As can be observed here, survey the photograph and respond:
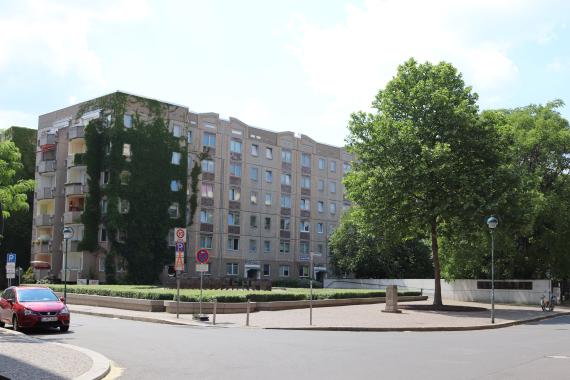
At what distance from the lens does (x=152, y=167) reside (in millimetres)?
60188

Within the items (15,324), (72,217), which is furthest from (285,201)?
(15,324)

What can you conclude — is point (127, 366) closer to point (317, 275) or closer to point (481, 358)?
point (481, 358)

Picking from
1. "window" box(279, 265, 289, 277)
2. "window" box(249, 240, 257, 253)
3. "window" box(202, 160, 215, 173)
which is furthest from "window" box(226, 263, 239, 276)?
"window" box(202, 160, 215, 173)

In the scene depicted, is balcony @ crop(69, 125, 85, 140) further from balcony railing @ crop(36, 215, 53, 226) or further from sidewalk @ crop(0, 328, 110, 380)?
sidewalk @ crop(0, 328, 110, 380)

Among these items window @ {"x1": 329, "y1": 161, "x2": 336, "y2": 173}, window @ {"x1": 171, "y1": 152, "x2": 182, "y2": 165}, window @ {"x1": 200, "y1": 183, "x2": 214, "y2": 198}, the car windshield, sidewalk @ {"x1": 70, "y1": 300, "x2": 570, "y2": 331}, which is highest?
window @ {"x1": 329, "y1": 161, "x2": 336, "y2": 173}

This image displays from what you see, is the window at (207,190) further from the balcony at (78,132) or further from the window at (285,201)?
the balcony at (78,132)

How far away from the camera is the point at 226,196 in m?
67.1

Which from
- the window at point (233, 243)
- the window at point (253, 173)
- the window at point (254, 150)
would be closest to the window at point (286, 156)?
the window at point (254, 150)

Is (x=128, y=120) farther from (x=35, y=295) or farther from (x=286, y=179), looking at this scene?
(x=35, y=295)

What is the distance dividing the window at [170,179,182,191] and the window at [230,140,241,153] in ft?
26.2

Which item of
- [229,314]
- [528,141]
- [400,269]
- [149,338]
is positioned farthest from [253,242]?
[149,338]

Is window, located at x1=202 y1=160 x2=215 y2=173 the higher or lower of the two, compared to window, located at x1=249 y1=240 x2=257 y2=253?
higher

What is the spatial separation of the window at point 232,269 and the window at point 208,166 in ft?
33.5

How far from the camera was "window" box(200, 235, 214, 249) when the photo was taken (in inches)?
2549
